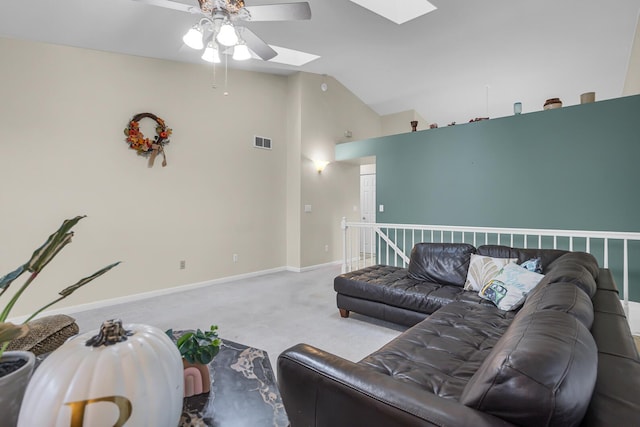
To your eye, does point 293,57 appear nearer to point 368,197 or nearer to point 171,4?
point 171,4

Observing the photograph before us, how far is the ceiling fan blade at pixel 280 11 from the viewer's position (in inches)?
89.5

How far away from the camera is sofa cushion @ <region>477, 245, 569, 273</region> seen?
2.50 m

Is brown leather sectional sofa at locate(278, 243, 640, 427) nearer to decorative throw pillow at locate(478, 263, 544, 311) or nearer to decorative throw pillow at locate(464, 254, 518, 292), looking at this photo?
decorative throw pillow at locate(478, 263, 544, 311)

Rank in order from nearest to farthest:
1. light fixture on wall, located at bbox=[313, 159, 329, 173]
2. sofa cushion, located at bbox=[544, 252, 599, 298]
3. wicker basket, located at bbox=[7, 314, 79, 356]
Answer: wicker basket, located at bbox=[7, 314, 79, 356] < sofa cushion, located at bbox=[544, 252, 599, 298] < light fixture on wall, located at bbox=[313, 159, 329, 173]

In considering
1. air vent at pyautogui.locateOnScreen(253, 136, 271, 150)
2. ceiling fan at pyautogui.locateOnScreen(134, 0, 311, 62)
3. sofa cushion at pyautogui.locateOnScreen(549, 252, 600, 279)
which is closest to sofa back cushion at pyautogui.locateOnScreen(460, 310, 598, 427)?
sofa cushion at pyautogui.locateOnScreen(549, 252, 600, 279)

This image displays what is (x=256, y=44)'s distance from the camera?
2756 millimetres

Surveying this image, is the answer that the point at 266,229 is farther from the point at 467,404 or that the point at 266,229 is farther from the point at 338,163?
the point at 467,404

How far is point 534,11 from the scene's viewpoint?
3668mm

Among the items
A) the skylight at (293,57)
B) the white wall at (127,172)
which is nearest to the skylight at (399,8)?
the skylight at (293,57)

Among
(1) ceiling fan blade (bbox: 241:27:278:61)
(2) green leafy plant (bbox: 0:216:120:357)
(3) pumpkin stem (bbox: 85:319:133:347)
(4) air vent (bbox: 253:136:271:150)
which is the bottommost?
(3) pumpkin stem (bbox: 85:319:133:347)

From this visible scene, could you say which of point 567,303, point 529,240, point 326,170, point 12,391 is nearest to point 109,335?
point 12,391

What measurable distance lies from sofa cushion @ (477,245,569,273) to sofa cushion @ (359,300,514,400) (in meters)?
0.64

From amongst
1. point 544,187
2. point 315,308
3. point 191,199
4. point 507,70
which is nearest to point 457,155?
point 544,187

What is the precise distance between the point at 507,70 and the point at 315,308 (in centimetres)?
468
